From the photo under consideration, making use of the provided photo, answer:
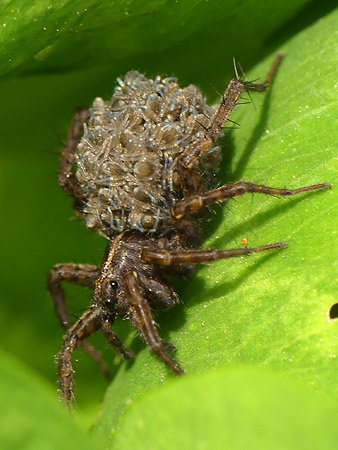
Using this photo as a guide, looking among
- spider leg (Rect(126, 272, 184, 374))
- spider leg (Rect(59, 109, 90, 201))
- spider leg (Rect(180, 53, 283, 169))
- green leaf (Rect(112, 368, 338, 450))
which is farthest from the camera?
spider leg (Rect(59, 109, 90, 201))

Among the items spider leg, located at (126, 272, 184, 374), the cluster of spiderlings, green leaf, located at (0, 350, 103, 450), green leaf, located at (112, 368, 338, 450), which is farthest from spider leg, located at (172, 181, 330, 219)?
green leaf, located at (0, 350, 103, 450)

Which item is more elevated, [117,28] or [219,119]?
[117,28]

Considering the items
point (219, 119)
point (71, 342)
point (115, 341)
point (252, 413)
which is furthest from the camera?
point (71, 342)

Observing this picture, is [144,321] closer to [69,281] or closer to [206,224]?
[206,224]

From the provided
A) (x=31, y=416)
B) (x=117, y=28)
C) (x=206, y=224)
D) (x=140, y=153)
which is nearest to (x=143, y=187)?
(x=140, y=153)

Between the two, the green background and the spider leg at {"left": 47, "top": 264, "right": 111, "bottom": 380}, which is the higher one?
the green background

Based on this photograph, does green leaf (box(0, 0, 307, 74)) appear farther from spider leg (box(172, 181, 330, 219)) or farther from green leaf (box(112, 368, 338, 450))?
green leaf (box(112, 368, 338, 450))

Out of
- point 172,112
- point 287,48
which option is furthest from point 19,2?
point 287,48

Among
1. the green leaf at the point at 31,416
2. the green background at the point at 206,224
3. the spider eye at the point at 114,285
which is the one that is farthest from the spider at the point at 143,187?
the green leaf at the point at 31,416
